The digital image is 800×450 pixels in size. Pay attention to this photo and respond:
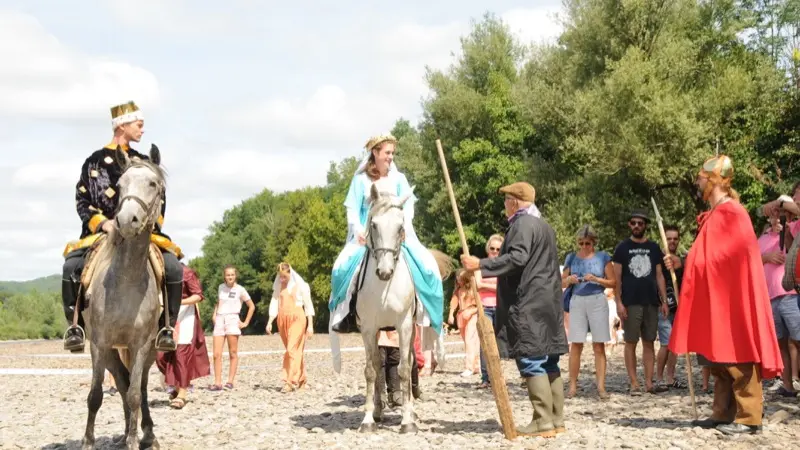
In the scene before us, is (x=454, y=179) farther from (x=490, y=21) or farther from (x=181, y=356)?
(x=181, y=356)

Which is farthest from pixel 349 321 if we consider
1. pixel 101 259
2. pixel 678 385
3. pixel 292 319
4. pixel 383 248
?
pixel 292 319

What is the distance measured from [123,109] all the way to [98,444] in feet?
11.3

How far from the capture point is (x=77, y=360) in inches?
1089

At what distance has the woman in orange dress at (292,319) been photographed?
51.5 feet

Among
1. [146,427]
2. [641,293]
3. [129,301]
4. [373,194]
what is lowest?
[146,427]

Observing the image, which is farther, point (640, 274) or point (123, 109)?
point (640, 274)

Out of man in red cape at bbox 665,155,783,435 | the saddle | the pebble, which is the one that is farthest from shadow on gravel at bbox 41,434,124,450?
man in red cape at bbox 665,155,783,435

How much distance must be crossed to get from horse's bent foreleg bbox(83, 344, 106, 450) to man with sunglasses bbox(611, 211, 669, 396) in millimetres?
7175

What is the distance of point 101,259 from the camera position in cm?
843

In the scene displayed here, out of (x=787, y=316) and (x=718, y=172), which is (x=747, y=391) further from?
(x=787, y=316)

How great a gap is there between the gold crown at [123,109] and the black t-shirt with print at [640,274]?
705 cm

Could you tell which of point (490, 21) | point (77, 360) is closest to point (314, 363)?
point (77, 360)

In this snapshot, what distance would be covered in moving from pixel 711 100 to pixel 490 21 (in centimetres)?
2272

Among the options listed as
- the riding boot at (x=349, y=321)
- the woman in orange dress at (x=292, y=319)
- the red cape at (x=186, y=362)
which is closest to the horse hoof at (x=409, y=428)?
the riding boot at (x=349, y=321)
